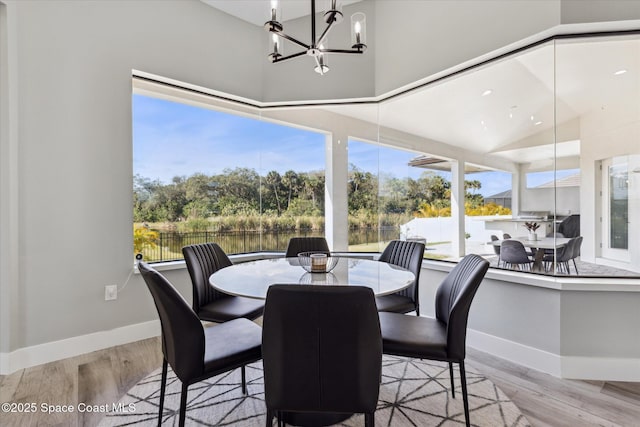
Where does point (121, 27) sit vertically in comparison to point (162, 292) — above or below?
above

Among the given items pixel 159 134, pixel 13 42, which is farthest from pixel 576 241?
pixel 13 42

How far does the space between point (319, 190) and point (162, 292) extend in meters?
2.98

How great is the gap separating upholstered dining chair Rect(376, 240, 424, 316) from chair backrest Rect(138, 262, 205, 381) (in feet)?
4.50

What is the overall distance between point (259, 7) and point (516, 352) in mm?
4089

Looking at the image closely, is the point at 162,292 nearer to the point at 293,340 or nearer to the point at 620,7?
the point at 293,340

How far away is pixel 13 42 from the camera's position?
2471mm

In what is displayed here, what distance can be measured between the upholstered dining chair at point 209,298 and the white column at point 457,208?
2.10m

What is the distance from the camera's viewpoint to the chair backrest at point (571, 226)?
8.69 ft

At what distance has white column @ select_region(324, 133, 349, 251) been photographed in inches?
168

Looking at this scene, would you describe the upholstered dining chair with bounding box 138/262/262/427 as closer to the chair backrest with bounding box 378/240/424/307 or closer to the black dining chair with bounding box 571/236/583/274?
the chair backrest with bounding box 378/240/424/307

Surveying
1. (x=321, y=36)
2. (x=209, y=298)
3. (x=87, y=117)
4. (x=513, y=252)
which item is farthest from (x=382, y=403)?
(x=87, y=117)

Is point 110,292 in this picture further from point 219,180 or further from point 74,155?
point 219,180

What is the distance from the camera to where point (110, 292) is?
116 inches

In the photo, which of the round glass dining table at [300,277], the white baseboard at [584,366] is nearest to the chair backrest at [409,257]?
the round glass dining table at [300,277]
